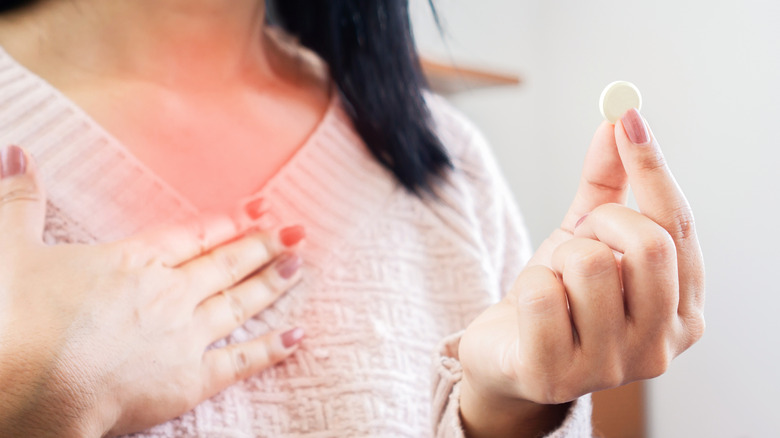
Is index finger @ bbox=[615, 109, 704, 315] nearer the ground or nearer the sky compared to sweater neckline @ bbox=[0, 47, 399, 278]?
nearer the sky

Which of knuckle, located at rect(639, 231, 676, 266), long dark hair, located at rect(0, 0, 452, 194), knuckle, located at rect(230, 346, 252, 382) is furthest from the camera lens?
long dark hair, located at rect(0, 0, 452, 194)

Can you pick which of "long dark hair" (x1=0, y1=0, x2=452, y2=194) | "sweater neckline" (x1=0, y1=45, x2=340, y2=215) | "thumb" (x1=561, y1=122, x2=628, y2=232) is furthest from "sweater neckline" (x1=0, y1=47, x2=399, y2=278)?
"thumb" (x1=561, y1=122, x2=628, y2=232)

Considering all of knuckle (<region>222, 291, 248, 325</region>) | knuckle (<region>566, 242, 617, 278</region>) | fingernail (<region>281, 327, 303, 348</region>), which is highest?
knuckle (<region>566, 242, 617, 278</region>)

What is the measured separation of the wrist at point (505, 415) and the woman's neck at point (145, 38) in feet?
1.15

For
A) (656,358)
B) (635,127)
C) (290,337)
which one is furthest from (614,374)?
(290,337)

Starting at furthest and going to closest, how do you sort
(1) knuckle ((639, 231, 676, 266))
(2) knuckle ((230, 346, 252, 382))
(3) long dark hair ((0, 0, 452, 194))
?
(3) long dark hair ((0, 0, 452, 194)) < (2) knuckle ((230, 346, 252, 382)) < (1) knuckle ((639, 231, 676, 266))

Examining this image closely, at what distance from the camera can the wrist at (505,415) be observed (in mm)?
364

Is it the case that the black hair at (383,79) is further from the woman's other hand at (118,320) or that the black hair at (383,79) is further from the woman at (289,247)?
the woman's other hand at (118,320)

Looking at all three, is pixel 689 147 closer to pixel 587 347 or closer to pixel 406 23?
pixel 587 347

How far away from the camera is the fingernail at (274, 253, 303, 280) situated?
46 cm

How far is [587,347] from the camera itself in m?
0.29

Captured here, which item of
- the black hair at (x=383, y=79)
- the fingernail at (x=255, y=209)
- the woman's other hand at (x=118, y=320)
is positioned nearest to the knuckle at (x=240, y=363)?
the woman's other hand at (x=118, y=320)

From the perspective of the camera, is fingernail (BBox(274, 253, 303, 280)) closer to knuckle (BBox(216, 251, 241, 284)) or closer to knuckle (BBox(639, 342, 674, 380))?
knuckle (BBox(216, 251, 241, 284))

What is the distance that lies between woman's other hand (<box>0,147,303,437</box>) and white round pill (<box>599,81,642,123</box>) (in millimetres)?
263
